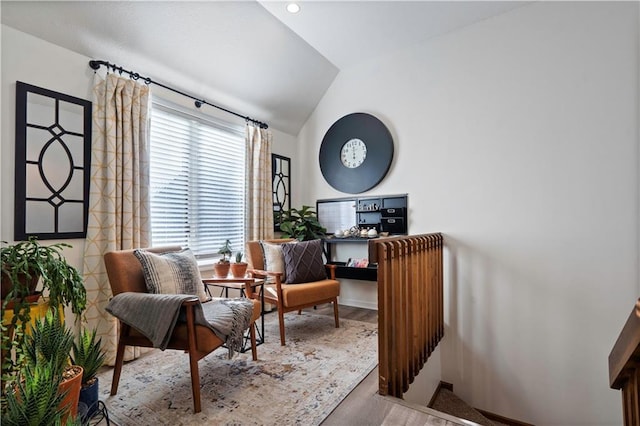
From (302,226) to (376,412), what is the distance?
2.34 metres

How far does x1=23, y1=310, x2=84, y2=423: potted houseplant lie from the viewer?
127cm

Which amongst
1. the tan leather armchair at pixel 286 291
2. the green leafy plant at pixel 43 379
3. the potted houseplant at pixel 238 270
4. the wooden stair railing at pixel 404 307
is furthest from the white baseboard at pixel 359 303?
the green leafy plant at pixel 43 379

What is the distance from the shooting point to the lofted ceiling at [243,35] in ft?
7.16

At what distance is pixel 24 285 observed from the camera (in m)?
1.34

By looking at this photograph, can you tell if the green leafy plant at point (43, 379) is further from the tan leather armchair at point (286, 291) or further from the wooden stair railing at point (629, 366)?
the wooden stair railing at point (629, 366)

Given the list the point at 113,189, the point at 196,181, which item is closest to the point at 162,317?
the point at 113,189

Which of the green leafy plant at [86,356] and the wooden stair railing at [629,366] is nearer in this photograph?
the wooden stair railing at [629,366]

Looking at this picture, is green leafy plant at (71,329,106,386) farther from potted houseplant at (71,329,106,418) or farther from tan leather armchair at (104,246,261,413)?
tan leather armchair at (104,246,261,413)

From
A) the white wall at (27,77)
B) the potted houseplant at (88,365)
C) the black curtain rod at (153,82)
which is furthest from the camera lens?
the black curtain rod at (153,82)

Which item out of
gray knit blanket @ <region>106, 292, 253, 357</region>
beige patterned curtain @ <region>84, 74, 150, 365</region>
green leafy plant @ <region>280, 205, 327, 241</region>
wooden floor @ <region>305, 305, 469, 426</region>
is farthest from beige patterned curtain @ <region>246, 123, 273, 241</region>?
wooden floor @ <region>305, 305, 469, 426</region>

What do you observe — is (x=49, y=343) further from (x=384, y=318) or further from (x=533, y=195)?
(x=533, y=195)

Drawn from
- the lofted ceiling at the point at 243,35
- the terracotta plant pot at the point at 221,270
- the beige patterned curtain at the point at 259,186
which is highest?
the lofted ceiling at the point at 243,35

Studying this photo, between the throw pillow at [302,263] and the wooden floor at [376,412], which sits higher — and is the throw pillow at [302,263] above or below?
above

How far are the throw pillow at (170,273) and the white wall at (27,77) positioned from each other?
0.65 m
